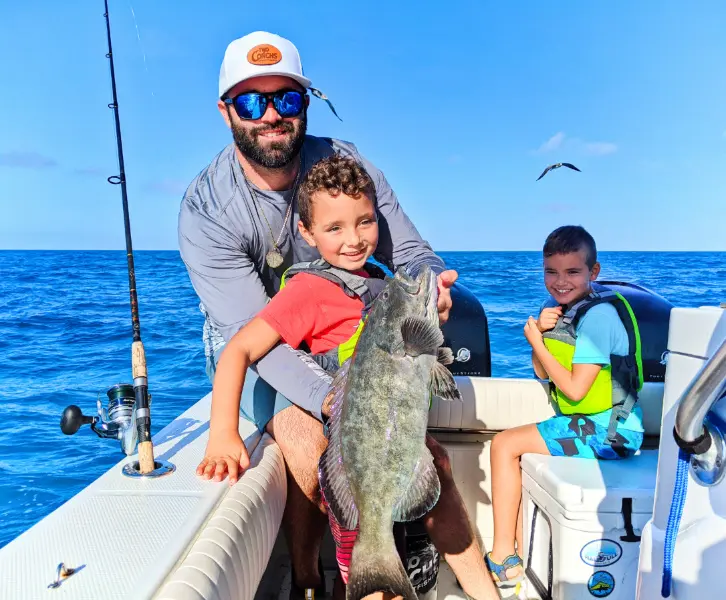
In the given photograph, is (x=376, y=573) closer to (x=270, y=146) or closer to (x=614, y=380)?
(x=614, y=380)

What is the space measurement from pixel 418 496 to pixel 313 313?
107 cm

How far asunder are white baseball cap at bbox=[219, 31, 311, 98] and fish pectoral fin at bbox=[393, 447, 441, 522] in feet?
7.27

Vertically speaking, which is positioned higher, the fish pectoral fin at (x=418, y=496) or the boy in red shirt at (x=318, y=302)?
the boy in red shirt at (x=318, y=302)

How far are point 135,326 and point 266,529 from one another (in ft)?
4.05

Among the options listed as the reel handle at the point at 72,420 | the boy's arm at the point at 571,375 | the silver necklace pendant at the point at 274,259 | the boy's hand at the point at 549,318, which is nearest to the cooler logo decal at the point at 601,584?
the boy's arm at the point at 571,375

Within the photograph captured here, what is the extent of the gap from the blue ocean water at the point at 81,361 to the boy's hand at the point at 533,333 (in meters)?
5.57

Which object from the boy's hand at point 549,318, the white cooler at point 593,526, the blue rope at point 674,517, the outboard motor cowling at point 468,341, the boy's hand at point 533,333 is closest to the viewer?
the blue rope at point 674,517

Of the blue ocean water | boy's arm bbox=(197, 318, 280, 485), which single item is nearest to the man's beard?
boy's arm bbox=(197, 318, 280, 485)

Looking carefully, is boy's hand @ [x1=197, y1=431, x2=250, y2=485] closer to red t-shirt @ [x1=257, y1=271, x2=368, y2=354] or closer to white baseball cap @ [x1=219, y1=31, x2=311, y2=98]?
red t-shirt @ [x1=257, y1=271, x2=368, y2=354]

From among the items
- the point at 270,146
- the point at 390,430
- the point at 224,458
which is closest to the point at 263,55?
the point at 270,146

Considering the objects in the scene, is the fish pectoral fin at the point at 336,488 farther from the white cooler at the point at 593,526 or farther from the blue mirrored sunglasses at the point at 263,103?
the blue mirrored sunglasses at the point at 263,103

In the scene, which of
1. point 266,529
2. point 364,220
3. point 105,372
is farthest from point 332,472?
point 105,372

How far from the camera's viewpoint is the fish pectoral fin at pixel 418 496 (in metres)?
2.13

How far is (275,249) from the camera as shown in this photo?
365cm
